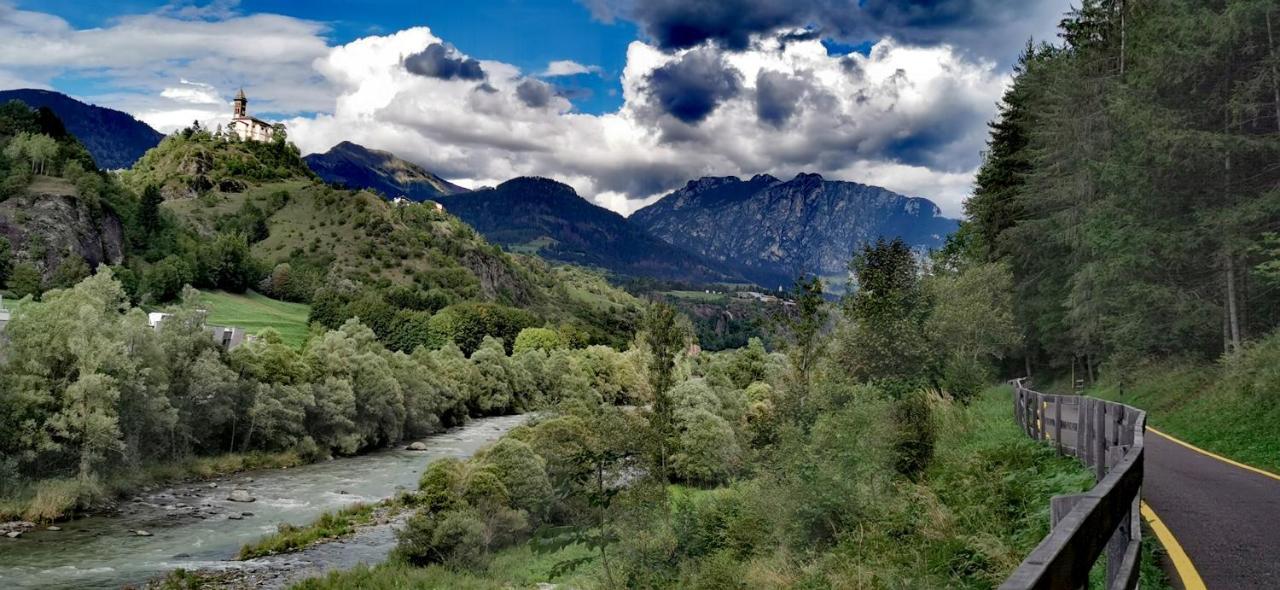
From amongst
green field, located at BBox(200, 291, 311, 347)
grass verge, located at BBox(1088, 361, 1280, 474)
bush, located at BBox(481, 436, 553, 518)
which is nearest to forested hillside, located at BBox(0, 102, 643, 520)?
green field, located at BBox(200, 291, 311, 347)

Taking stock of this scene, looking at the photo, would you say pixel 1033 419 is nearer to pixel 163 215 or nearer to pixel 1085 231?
pixel 1085 231

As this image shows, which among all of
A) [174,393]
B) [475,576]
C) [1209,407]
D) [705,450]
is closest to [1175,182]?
[1209,407]

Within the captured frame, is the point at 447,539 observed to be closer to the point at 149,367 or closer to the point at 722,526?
the point at 722,526

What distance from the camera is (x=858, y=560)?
1509cm

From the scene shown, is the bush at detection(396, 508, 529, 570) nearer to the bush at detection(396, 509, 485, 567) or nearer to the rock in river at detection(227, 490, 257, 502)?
the bush at detection(396, 509, 485, 567)

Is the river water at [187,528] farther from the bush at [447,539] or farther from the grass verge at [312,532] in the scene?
the bush at [447,539]

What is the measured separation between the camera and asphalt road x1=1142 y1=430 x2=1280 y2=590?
320 inches

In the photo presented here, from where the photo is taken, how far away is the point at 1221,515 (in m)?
10.9

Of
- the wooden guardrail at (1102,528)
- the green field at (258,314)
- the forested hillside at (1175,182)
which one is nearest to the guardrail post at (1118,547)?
the wooden guardrail at (1102,528)

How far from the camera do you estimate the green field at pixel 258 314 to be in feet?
411

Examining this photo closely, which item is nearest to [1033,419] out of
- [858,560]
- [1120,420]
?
[858,560]

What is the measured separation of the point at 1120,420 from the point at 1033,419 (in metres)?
9.63

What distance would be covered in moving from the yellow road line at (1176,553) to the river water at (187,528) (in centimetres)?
3669

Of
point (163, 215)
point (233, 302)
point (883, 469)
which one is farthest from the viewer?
point (163, 215)
